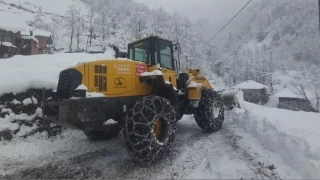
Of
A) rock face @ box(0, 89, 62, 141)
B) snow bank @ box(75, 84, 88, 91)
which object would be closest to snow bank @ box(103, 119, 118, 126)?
snow bank @ box(75, 84, 88, 91)

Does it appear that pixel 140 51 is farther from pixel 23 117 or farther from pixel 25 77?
pixel 25 77

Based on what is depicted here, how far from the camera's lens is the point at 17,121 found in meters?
9.26

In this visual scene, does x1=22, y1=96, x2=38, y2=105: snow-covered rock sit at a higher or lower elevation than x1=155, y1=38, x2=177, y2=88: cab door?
lower

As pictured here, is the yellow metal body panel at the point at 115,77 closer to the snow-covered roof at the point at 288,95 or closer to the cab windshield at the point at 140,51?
the cab windshield at the point at 140,51

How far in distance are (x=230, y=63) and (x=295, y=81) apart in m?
22.1

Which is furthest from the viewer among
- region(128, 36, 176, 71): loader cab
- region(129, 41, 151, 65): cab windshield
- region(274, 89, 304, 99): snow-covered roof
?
region(274, 89, 304, 99): snow-covered roof

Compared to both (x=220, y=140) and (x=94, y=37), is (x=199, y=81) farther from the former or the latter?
(x=94, y=37)

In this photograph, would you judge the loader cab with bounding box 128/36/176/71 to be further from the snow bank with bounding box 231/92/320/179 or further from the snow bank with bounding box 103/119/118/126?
the snow bank with bounding box 231/92/320/179

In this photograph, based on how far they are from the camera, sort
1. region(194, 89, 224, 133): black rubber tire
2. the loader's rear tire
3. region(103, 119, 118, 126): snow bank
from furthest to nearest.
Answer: region(194, 89, 224, 133): black rubber tire
region(103, 119, 118, 126): snow bank
the loader's rear tire

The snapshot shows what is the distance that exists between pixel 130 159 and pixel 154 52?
306cm

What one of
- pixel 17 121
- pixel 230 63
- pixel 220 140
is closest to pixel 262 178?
pixel 220 140

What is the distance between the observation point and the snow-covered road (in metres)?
4.88

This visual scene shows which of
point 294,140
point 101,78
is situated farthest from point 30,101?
point 294,140

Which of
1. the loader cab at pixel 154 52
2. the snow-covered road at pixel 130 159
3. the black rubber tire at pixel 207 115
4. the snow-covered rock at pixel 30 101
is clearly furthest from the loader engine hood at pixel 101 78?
the snow-covered rock at pixel 30 101
